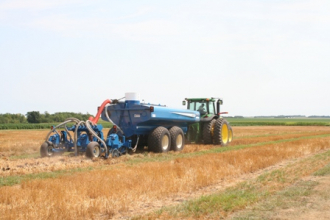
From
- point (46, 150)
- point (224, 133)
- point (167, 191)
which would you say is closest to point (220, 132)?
point (224, 133)

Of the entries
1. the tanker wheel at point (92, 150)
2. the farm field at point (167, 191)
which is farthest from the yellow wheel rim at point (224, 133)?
the tanker wheel at point (92, 150)

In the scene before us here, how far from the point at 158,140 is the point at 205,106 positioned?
516 centimetres

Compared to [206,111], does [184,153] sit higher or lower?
lower

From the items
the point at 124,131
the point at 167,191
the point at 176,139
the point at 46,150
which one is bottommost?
Result: the point at 167,191

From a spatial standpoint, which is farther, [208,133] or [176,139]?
[208,133]

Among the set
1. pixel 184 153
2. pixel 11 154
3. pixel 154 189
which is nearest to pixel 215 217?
pixel 154 189

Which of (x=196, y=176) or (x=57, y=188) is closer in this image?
(x=57, y=188)

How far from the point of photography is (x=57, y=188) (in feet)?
24.6

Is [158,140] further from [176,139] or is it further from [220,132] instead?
[220,132]

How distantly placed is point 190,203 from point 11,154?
1111 cm

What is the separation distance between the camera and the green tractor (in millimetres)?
18641

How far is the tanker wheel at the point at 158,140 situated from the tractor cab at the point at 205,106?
13.9 feet

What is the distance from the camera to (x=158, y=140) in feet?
48.9

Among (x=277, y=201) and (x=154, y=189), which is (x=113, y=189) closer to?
(x=154, y=189)
